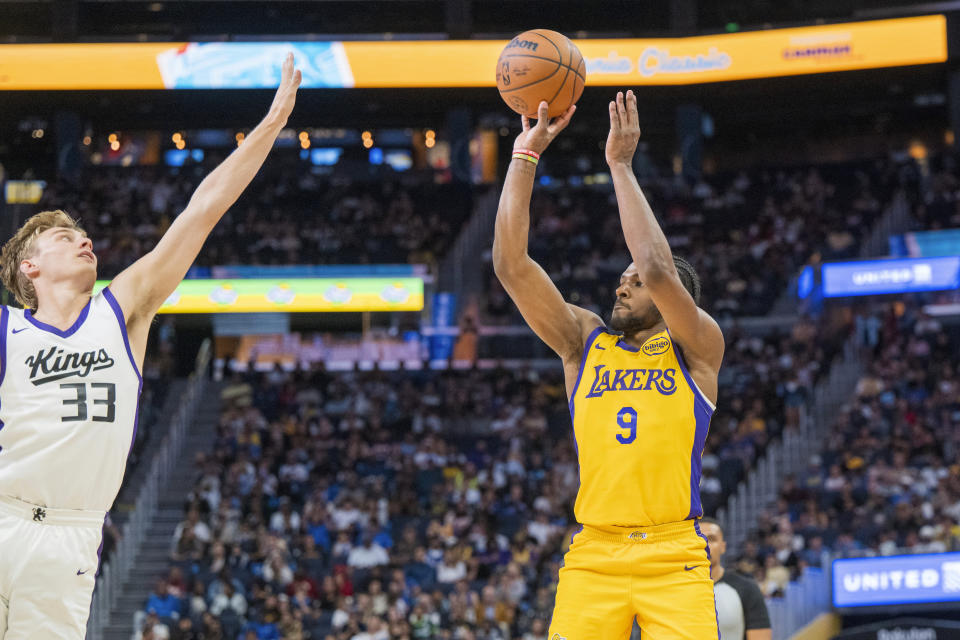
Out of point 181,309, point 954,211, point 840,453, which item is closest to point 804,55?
point 954,211

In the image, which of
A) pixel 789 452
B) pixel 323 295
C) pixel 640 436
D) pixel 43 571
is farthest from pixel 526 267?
pixel 323 295

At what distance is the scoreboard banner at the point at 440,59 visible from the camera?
25859 millimetres

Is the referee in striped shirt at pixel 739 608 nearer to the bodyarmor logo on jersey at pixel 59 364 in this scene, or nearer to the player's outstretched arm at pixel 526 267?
the player's outstretched arm at pixel 526 267

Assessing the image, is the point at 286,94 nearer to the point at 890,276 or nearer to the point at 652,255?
the point at 652,255

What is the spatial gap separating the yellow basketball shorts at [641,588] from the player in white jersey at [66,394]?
1.82 m

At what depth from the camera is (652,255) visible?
467 centimetres

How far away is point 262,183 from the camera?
28531 mm

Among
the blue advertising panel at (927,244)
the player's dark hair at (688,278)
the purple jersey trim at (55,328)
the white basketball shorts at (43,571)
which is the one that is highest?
the blue advertising panel at (927,244)

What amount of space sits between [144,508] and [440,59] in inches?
475

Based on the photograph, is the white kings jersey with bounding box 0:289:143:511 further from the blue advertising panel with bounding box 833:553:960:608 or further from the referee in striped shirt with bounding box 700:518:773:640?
the blue advertising panel with bounding box 833:553:960:608

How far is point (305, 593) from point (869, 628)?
24.3ft

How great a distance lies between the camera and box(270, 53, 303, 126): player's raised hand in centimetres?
444

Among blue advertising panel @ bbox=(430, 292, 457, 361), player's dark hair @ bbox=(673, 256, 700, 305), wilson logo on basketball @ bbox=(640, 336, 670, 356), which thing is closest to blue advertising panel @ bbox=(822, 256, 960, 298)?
blue advertising panel @ bbox=(430, 292, 457, 361)

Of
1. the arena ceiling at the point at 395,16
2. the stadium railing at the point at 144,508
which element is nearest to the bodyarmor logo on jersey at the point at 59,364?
the stadium railing at the point at 144,508
